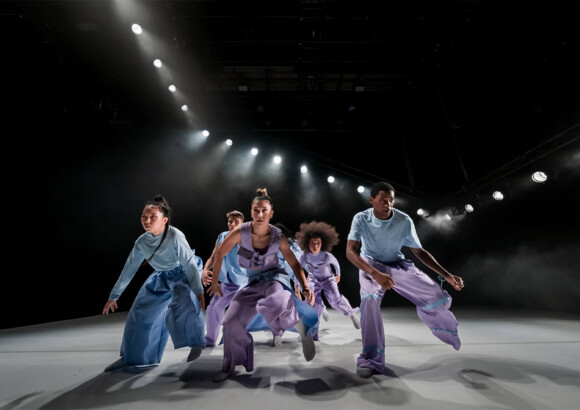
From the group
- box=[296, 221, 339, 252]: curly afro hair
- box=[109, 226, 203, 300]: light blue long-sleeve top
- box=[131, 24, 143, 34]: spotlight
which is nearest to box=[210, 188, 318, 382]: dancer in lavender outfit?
box=[109, 226, 203, 300]: light blue long-sleeve top

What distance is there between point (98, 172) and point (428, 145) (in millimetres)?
7515

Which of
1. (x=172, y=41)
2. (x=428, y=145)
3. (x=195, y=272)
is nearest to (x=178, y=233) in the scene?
(x=195, y=272)

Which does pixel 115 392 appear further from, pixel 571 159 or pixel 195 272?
pixel 571 159

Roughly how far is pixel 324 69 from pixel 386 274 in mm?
4879

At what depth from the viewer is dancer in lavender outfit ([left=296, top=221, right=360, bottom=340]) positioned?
411 centimetres

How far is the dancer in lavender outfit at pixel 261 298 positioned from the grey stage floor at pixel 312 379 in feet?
0.61

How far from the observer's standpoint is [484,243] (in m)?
6.87

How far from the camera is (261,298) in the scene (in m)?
2.08

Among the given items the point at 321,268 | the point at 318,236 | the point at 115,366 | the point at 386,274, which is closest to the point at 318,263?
the point at 321,268

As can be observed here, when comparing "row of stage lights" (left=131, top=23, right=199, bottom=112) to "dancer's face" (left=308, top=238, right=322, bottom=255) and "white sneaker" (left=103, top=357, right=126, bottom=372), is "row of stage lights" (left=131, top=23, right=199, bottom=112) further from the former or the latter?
"white sneaker" (left=103, top=357, right=126, bottom=372)

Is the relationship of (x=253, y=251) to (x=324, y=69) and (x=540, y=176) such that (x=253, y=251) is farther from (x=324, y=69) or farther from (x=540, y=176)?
(x=540, y=176)

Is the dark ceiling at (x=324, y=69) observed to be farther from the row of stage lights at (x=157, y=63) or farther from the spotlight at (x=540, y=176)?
the spotlight at (x=540, y=176)

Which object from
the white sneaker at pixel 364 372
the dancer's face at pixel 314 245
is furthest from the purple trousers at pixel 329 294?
the white sneaker at pixel 364 372

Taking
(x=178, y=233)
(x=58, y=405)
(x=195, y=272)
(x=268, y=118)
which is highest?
(x=268, y=118)
